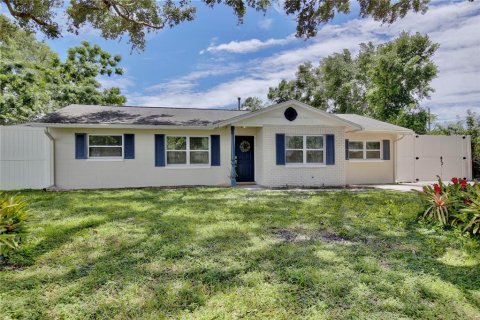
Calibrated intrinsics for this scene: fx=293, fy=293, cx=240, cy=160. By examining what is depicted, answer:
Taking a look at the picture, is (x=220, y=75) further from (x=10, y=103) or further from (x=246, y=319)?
(x=246, y=319)

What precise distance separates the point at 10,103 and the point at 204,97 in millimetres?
16749

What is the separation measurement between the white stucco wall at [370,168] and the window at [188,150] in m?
7.00

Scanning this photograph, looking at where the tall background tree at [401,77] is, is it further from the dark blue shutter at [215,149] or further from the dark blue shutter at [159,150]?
the dark blue shutter at [159,150]

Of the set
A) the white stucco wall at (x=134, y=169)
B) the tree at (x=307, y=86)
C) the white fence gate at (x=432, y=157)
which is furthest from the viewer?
the tree at (x=307, y=86)

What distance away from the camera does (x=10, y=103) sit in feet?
63.6

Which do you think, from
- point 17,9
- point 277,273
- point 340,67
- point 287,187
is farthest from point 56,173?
point 340,67

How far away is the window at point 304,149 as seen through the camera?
Result: 12.9 metres

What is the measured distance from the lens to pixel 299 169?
12805mm

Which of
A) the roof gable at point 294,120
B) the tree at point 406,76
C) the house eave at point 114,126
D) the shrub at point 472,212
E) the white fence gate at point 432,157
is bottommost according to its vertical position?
the shrub at point 472,212

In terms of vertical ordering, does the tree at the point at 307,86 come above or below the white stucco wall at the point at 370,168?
above

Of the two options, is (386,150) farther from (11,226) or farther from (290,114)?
(11,226)

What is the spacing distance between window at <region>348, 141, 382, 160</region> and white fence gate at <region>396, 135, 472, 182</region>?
49.0 inches

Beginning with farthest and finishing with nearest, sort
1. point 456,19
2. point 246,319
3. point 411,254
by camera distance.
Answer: point 456,19, point 411,254, point 246,319

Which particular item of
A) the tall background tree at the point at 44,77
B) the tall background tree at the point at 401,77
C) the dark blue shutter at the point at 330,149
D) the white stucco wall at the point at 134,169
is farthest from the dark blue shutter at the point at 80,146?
the tall background tree at the point at 401,77
